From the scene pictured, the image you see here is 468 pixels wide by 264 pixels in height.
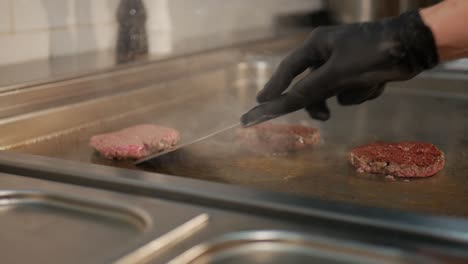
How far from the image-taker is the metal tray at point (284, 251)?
2.01 feet

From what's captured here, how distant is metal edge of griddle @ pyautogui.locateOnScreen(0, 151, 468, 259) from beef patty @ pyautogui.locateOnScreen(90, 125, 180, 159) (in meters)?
0.24

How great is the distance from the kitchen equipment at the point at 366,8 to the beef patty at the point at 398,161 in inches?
49.3

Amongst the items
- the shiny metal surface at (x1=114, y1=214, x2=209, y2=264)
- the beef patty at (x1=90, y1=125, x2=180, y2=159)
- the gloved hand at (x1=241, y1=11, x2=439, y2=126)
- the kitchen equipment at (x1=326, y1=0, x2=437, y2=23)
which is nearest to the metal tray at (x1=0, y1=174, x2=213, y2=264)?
the shiny metal surface at (x1=114, y1=214, x2=209, y2=264)

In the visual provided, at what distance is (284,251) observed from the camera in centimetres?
64

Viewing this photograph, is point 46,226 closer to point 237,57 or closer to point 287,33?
point 237,57

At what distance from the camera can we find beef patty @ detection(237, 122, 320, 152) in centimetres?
124

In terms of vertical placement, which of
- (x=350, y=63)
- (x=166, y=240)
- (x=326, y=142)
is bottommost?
(x=326, y=142)

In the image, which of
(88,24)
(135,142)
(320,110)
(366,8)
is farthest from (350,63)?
(366,8)

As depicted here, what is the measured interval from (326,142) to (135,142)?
406 millimetres

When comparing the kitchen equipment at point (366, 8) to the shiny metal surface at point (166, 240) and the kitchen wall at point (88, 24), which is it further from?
the shiny metal surface at point (166, 240)

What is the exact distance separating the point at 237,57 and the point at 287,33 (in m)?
0.46

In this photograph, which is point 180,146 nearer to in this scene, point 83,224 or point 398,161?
point 398,161

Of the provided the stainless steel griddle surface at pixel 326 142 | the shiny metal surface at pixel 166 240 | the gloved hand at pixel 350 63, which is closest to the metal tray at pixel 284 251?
the shiny metal surface at pixel 166 240

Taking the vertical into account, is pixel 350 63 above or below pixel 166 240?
above
